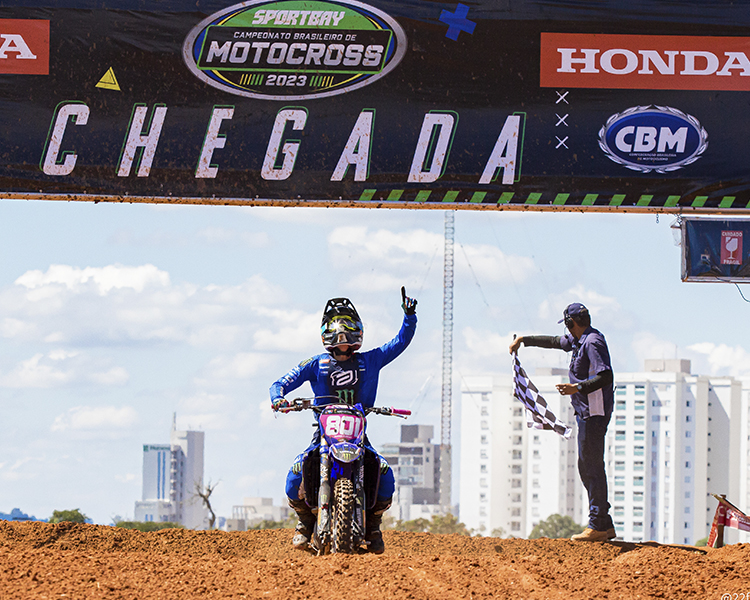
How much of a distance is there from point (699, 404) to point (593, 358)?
89.2 metres

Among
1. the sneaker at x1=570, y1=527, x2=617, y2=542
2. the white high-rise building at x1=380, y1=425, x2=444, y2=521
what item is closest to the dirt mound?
the sneaker at x1=570, y1=527, x2=617, y2=542

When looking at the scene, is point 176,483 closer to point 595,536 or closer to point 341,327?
point 595,536

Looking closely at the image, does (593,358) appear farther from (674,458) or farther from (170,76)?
(674,458)

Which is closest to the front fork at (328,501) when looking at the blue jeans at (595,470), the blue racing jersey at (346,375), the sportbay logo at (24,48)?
the blue racing jersey at (346,375)

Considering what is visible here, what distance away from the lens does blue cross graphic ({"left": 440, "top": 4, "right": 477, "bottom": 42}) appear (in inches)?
457

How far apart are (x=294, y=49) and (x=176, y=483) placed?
63.6 m

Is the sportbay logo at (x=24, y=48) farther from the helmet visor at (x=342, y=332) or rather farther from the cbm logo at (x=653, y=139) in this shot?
the cbm logo at (x=653, y=139)

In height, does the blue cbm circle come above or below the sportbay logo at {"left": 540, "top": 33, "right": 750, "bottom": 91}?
below

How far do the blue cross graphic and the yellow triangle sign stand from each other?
402cm

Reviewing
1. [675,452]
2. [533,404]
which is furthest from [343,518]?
[675,452]

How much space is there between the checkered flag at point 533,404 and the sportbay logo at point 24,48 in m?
6.70

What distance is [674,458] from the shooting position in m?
90.9

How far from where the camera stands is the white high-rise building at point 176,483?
250 feet

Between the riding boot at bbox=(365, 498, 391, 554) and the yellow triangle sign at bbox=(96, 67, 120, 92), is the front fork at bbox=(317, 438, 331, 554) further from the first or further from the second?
the yellow triangle sign at bbox=(96, 67, 120, 92)
